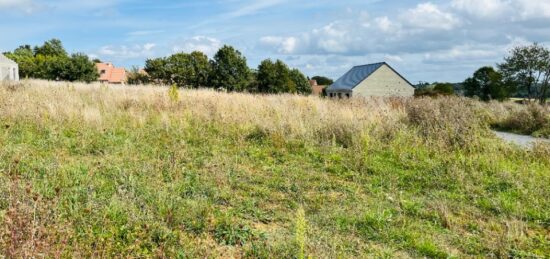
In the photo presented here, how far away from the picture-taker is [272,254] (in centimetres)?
302

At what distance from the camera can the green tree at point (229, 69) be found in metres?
43.5

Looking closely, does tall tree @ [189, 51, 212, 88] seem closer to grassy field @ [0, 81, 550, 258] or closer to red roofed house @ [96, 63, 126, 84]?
red roofed house @ [96, 63, 126, 84]

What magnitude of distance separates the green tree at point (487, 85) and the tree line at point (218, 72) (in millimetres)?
18265

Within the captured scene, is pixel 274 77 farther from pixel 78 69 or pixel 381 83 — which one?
pixel 78 69

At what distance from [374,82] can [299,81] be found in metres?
13.0

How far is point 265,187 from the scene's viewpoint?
480cm

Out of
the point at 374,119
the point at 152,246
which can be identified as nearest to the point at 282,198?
the point at 152,246

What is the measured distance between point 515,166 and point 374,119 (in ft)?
10.8

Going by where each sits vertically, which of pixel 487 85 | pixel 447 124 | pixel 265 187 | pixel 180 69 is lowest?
pixel 265 187

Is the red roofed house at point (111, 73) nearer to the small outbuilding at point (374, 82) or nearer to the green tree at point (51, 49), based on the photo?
the green tree at point (51, 49)

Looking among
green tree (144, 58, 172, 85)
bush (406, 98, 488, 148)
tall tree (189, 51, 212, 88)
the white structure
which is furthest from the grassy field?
green tree (144, 58, 172, 85)

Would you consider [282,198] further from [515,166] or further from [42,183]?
[515,166]

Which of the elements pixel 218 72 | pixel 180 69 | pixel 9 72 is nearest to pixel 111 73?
pixel 180 69

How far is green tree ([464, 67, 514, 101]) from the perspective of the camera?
122ft
